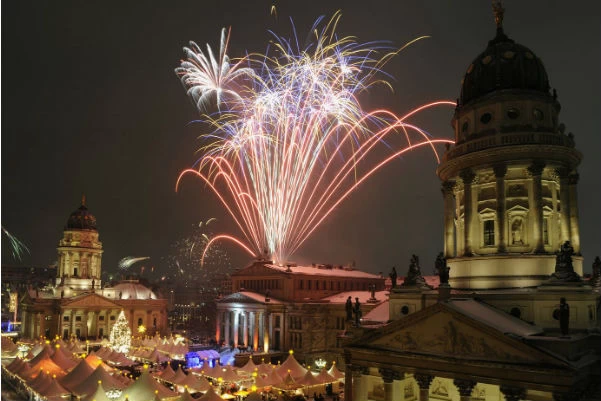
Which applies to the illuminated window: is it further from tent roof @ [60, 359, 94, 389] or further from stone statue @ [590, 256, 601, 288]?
tent roof @ [60, 359, 94, 389]

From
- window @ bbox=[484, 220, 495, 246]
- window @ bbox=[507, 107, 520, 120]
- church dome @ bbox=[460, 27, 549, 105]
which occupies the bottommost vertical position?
window @ bbox=[484, 220, 495, 246]

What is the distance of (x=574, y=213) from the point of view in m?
33.4

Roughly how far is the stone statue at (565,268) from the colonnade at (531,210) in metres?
3.76

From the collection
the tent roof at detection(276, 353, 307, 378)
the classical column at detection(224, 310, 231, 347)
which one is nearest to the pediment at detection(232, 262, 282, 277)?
the classical column at detection(224, 310, 231, 347)

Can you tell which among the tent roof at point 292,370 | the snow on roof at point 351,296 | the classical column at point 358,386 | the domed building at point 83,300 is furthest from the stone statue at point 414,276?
the domed building at point 83,300

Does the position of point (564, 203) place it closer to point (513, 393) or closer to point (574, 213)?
point (574, 213)

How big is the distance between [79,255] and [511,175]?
80510 mm

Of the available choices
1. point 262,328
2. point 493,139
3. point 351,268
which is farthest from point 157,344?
point 493,139

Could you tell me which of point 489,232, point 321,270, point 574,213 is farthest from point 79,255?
point 574,213

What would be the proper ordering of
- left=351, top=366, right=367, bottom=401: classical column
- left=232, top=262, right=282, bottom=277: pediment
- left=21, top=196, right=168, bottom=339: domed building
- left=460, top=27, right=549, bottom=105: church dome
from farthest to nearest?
left=21, top=196, right=168, bottom=339: domed building
left=232, top=262, right=282, bottom=277: pediment
left=460, top=27, right=549, bottom=105: church dome
left=351, top=366, right=367, bottom=401: classical column

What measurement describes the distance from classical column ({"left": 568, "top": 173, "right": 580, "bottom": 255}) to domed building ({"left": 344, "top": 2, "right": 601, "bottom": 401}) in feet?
0.24

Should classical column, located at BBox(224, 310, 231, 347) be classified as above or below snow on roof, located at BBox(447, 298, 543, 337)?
below

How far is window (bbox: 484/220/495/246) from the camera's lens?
108 ft

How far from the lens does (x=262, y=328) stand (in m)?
65.8
